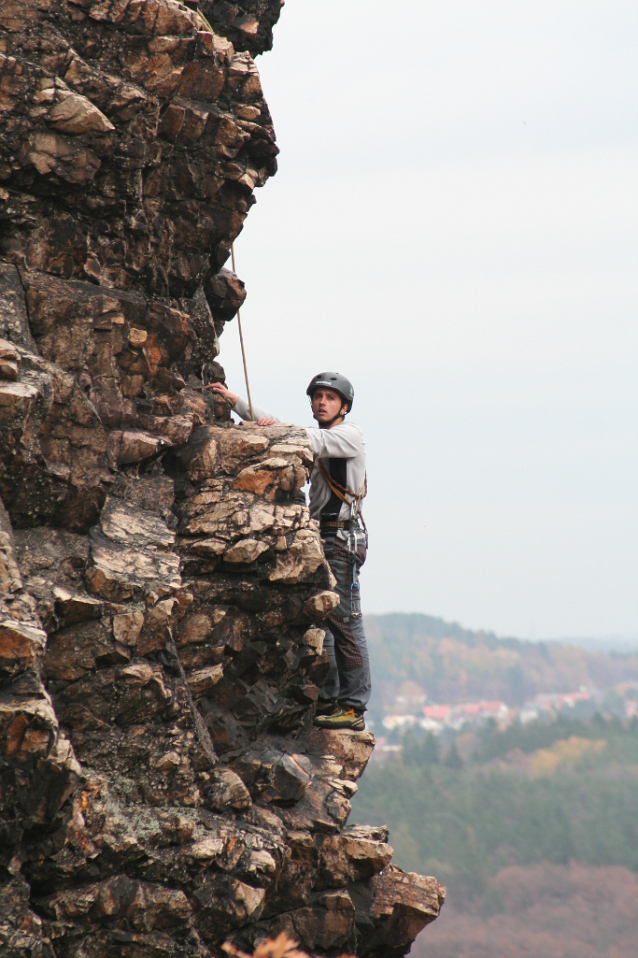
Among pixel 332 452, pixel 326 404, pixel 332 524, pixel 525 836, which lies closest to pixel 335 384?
pixel 326 404

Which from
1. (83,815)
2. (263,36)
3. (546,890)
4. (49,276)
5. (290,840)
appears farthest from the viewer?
(546,890)

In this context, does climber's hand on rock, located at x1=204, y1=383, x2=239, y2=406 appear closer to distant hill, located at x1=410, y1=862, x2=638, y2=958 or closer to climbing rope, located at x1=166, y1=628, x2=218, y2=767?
climbing rope, located at x1=166, y1=628, x2=218, y2=767

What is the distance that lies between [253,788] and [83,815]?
2.62m

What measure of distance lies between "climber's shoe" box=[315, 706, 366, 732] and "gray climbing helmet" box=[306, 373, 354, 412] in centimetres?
449

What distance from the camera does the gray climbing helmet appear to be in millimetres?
13305

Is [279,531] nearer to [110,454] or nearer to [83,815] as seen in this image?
[110,454]

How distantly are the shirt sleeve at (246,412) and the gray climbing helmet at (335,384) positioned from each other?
87cm

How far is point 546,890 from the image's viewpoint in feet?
400

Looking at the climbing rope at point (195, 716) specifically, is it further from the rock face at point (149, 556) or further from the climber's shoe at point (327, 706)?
the climber's shoe at point (327, 706)

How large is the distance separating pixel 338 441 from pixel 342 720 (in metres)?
3.95

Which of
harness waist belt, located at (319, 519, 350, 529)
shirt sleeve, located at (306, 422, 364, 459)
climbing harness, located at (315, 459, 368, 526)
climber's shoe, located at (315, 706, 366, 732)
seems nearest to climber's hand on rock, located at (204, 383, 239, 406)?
shirt sleeve, located at (306, 422, 364, 459)

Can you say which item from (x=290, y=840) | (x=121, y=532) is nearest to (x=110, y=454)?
(x=121, y=532)

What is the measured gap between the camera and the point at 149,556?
401 inches

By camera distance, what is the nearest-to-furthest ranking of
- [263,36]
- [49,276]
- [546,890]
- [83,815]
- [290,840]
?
[83,815]
[49,276]
[290,840]
[263,36]
[546,890]
